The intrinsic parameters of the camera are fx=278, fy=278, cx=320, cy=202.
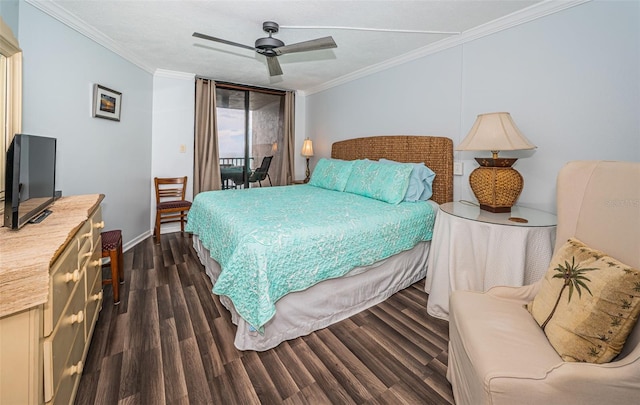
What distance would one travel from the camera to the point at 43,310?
3.20 ft

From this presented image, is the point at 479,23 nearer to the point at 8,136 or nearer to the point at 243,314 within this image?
the point at 243,314

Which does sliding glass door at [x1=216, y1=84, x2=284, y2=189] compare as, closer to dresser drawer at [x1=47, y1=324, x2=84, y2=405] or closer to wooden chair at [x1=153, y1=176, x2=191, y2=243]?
wooden chair at [x1=153, y1=176, x2=191, y2=243]

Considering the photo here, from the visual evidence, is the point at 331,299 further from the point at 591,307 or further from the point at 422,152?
the point at 422,152

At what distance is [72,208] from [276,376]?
1599 millimetres

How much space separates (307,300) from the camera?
1.93 meters

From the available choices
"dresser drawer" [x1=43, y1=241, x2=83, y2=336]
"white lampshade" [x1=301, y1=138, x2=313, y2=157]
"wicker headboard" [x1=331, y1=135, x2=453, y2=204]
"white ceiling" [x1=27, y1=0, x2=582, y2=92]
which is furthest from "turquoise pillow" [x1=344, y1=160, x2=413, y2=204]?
"dresser drawer" [x1=43, y1=241, x2=83, y2=336]

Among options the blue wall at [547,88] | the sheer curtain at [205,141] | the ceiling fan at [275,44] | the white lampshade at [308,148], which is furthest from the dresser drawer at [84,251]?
the white lampshade at [308,148]

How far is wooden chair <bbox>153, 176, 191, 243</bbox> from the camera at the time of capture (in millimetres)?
3752

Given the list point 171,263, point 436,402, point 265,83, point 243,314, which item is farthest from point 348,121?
point 436,402

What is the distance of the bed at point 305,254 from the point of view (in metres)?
1.68

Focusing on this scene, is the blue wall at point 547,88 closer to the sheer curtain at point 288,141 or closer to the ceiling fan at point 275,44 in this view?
the ceiling fan at point 275,44

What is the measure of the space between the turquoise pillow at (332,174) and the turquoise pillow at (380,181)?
0.11m

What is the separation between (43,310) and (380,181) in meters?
2.54

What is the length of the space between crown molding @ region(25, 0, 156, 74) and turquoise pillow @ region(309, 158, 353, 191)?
105 inches
